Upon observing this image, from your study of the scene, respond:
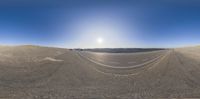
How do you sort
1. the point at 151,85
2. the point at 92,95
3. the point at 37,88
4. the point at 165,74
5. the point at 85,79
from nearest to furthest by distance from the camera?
the point at 92,95 → the point at 37,88 → the point at 151,85 → the point at 85,79 → the point at 165,74

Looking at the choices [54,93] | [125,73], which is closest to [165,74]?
[125,73]

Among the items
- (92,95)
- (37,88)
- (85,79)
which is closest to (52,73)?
(85,79)

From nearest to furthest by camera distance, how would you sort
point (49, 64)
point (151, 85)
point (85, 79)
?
1. point (151, 85)
2. point (85, 79)
3. point (49, 64)

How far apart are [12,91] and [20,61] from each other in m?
14.5

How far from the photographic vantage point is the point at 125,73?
101ft

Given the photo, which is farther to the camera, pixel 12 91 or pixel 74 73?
pixel 74 73

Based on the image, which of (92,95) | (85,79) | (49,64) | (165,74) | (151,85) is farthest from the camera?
(49,64)

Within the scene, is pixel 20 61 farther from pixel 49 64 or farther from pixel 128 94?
pixel 128 94

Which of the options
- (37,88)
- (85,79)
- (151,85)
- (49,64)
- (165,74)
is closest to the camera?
(37,88)

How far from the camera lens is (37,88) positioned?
2258 centimetres

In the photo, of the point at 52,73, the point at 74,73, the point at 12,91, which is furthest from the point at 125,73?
the point at 12,91

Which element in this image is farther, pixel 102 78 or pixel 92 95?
pixel 102 78

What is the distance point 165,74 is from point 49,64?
Result: 50.0 ft

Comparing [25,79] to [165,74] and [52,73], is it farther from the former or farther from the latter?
[165,74]
